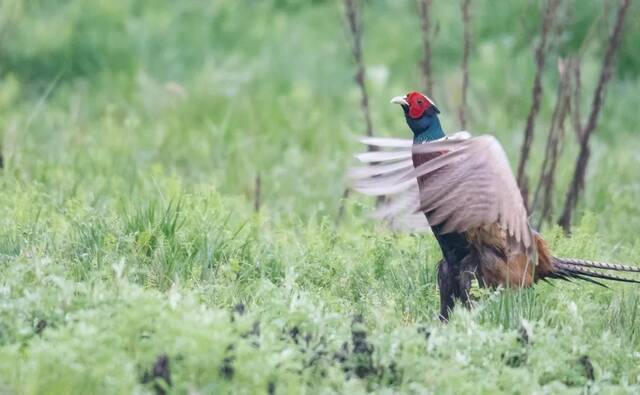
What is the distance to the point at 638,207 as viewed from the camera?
23.9ft

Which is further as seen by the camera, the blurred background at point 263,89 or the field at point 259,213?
the blurred background at point 263,89

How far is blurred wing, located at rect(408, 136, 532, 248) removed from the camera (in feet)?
15.6

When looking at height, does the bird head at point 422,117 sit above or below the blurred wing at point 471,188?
above

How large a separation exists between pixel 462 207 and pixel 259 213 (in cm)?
155

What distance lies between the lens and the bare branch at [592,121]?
662 cm

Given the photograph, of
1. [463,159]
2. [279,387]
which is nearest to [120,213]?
[463,159]

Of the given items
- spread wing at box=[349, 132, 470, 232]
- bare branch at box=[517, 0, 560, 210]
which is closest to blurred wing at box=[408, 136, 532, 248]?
spread wing at box=[349, 132, 470, 232]

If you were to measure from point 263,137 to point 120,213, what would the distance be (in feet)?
8.31

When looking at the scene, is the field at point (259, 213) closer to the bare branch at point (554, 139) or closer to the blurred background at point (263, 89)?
the blurred background at point (263, 89)

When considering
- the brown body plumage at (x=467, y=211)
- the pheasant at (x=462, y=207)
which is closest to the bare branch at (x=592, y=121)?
the pheasant at (x=462, y=207)

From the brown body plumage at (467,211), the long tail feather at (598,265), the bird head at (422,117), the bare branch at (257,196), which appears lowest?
the bare branch at (257,196)

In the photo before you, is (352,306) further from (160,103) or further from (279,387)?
(160,103)

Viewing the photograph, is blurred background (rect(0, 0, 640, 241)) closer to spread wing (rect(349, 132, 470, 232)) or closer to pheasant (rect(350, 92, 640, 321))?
spread wing (rect(349, 132, 470, 232))

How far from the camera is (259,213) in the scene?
6.17m
